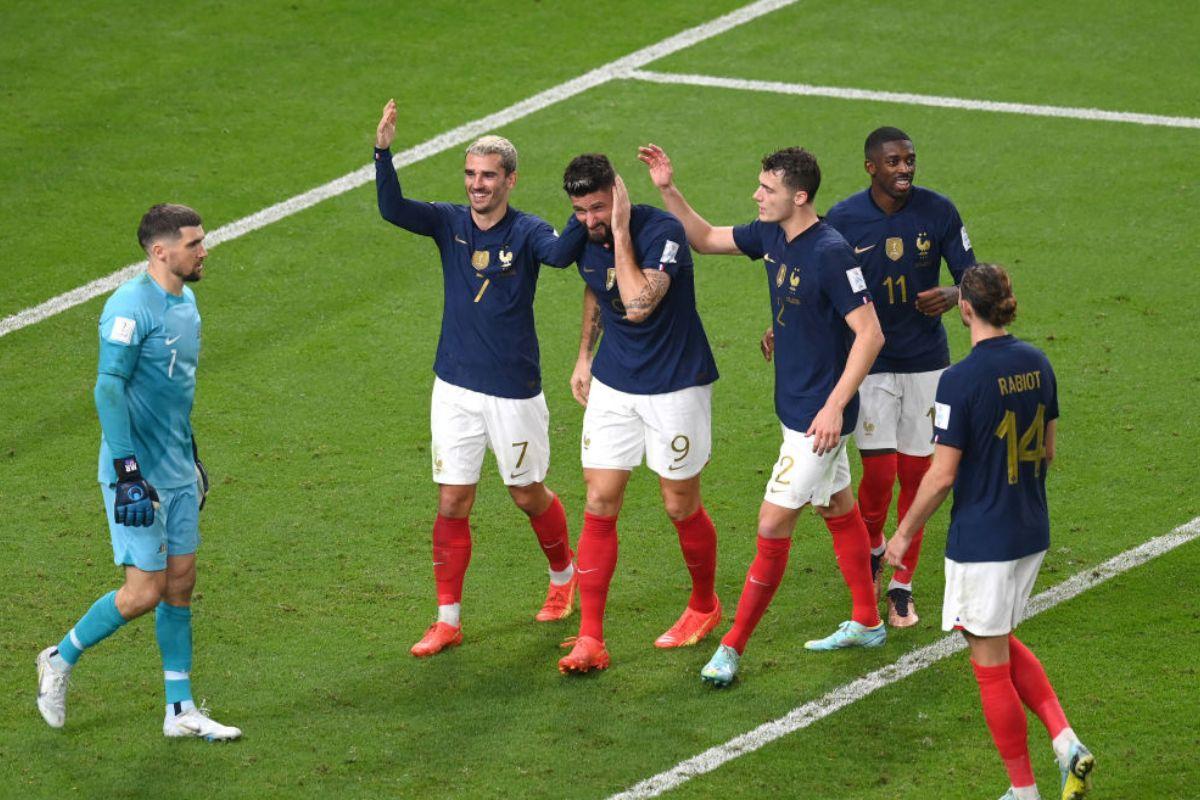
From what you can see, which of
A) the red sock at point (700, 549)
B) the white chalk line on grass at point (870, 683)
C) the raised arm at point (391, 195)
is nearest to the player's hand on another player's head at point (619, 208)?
the raised arm at point (391, 195)

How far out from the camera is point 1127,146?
1442cm

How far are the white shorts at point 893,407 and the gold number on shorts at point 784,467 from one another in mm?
772

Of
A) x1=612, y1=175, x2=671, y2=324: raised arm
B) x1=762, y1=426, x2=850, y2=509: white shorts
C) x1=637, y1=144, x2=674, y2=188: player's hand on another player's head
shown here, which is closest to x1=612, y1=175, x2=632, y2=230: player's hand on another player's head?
x1=612, y1=175, x2=671, y2=324: raised arm

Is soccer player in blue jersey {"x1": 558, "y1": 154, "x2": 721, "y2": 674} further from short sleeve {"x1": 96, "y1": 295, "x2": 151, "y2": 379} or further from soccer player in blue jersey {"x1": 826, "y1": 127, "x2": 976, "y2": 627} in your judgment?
short sleeve {"x1": 96, "y1": 295, "x2": 151, "y2": 379}

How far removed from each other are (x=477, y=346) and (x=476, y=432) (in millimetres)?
406

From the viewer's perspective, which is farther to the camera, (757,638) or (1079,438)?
(1079,438)

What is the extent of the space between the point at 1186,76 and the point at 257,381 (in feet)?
28.7

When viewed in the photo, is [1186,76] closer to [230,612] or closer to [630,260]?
[630,260]

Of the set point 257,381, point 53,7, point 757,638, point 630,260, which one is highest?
point 53,7

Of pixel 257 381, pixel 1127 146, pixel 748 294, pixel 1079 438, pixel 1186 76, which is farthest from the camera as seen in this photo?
pixel 1186 76

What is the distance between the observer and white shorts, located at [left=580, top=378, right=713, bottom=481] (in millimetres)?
8172

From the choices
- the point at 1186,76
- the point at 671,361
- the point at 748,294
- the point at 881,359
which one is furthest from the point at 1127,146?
the point at 671,361

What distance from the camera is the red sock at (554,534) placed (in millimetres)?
8812

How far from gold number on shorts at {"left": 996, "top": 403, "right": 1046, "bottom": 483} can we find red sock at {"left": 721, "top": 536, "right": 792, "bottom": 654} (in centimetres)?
144
